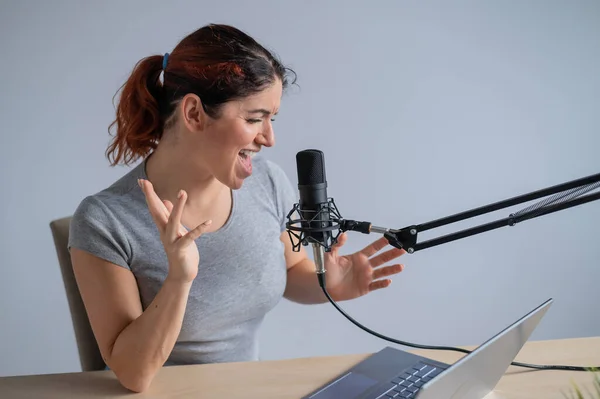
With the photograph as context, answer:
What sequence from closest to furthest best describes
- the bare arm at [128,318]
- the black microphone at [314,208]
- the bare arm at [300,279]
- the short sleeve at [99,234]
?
1. the black microphone at [314,208]
2. the bare arm at [128,318]
3. the short sleeve at [99,234]
4. the bare arm at [300,279]

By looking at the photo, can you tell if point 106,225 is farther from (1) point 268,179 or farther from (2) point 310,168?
(2) point 310,168

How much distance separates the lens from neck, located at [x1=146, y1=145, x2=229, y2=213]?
1478 mm

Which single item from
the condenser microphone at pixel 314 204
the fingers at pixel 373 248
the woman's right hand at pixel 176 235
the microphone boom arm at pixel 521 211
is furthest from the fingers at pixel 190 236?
the fingers at pixel 373 248

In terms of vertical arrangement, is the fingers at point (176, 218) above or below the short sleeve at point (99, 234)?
below

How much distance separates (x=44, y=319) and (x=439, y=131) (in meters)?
1.70

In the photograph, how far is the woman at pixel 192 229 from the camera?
4.26 feet

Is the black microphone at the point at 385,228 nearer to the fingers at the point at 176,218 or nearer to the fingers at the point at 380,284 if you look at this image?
the fingers at the point at 176,218

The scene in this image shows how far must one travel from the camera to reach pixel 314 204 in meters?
1.01

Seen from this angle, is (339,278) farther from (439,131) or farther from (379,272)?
(439,131)

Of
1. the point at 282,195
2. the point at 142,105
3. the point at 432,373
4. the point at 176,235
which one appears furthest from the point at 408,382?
the point at 142,105

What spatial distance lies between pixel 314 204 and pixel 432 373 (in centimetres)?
43

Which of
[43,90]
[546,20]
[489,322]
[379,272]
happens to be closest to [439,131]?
[546,20]

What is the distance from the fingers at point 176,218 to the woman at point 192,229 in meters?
0.03

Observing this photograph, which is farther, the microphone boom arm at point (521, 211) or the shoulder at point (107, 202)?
the shoulder at point (107, 202)
